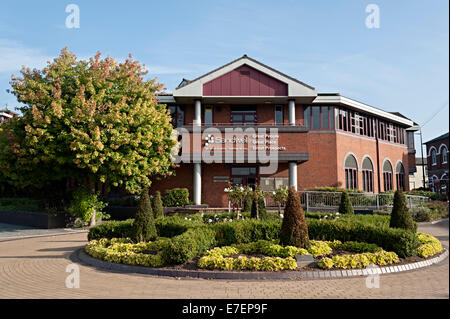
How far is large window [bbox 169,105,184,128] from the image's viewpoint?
28141 mm

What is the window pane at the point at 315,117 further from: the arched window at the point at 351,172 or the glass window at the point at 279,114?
the arched window at the point at 351,172

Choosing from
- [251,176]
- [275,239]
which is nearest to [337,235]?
[275,239]

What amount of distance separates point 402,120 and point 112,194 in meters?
28.3

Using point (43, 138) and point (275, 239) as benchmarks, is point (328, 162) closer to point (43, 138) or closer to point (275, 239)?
point (275, 239)

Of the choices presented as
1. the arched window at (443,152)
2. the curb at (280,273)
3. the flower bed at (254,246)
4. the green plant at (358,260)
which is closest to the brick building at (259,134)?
the flower bed at (254,246)

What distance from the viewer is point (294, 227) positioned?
10227mm

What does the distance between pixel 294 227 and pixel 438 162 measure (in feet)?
152

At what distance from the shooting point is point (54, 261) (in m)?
10.8

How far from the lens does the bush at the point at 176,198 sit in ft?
80.7

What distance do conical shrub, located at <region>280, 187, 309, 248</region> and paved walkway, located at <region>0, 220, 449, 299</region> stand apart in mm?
1987

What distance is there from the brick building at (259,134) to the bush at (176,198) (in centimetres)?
115

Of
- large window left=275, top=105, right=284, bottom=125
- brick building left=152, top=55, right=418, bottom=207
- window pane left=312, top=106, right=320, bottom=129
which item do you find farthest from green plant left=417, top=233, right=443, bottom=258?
window pane left=312, top=106, right=320, bottom=129

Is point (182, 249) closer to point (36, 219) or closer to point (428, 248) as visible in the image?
point (428, 248)

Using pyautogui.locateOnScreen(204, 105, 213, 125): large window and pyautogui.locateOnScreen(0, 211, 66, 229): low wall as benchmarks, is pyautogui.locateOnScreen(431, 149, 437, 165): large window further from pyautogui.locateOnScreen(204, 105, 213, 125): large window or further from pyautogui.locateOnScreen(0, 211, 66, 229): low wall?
pyautogui.locateOnScreen(0, 211, 66, 229): low wall
